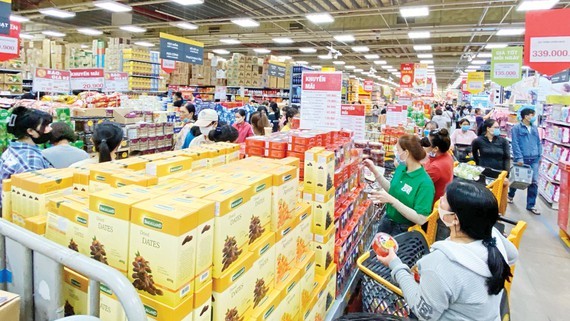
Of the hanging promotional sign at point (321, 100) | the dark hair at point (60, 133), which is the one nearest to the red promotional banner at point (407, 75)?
the hanging promotional sign at point (321, 100)

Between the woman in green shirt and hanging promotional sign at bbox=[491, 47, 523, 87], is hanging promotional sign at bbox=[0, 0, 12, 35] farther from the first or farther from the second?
hanging promotional sign at bbox=[491, 47, 523, 87]

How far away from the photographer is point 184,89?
653 inches

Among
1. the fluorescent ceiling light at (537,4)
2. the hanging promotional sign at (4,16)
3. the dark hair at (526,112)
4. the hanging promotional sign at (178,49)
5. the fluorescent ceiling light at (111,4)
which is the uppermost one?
the fluorescent ceiling light at (111,4)

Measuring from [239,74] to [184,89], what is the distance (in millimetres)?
2466

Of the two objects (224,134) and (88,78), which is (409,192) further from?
(88,78)

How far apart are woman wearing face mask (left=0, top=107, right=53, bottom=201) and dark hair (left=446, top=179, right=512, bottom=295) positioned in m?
2.65

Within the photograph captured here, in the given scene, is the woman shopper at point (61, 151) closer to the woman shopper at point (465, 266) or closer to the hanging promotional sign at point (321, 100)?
the hanging promotional sign at point (321, 100)

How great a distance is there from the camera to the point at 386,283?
2246 millimetres

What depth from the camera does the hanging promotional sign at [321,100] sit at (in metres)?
4.17

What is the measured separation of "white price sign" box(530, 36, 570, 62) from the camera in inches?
259

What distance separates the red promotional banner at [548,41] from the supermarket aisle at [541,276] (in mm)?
2691

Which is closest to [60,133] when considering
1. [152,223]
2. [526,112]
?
[152,223]

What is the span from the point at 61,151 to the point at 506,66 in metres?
12.0

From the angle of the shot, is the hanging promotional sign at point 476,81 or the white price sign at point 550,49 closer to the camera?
the white price sign at point 550,49
